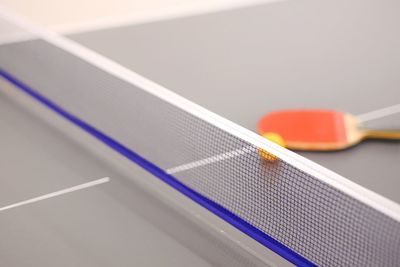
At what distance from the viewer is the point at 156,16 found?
4.89 metres

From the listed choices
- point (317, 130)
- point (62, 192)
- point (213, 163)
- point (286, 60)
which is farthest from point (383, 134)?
point (62, 192)

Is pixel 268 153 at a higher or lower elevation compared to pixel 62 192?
higher

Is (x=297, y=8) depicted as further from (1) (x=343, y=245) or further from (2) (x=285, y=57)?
(1) (x=343, y=245)

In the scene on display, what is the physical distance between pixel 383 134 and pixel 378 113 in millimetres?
341

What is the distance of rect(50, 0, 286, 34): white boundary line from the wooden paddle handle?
2.36 meters

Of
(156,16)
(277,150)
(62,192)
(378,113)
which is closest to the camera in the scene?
(277,150)

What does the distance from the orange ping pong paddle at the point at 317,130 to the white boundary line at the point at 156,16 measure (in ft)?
7.29

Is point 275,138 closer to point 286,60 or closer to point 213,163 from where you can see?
point 213,163

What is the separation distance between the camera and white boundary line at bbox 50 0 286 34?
4727 millimetres

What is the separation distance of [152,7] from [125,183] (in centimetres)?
276

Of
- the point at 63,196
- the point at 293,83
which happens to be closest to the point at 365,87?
the point at 293,83

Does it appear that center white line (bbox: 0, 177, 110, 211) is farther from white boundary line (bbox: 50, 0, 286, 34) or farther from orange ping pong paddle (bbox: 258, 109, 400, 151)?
white boundary line (bbox: 50, 0, 286, 34)

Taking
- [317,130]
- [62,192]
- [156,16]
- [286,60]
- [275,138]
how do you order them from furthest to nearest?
1. [156,16]
2. [286,60]
3. [317,130]
4. [275,138]
5. [62,192]

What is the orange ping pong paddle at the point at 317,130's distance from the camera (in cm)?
266
